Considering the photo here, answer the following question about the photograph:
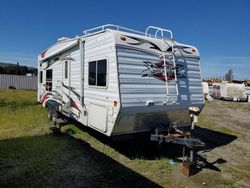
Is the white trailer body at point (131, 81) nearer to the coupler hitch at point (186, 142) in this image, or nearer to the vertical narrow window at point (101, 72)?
the vertical narrow window at point (101, 72)

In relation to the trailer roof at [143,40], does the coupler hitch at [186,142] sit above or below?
below

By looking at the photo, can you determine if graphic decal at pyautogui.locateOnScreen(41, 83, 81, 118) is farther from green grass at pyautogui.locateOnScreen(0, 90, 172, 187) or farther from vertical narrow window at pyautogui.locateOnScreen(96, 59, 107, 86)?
vertical narrow window at pyautogui.locateOnScreen(96, 59, 107, 86)

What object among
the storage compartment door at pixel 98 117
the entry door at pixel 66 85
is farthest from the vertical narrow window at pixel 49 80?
the storage compartment door at pixel 98 117

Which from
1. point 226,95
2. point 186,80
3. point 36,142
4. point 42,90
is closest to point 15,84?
point 42,90

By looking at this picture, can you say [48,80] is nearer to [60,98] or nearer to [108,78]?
[60,98]

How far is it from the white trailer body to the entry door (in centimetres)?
33

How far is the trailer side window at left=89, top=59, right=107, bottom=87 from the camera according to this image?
565 centimetres

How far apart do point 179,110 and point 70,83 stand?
3357 mm

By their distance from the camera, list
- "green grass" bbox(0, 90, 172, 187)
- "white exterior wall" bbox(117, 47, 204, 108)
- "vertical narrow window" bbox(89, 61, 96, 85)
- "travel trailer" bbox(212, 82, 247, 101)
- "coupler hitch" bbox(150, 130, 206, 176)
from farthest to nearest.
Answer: "travel trailer" bbox(212, 82, 247, 101) < "vertical narrow window" bbox(89, 61, 96, 85) < "white exterior wall" bbox(117, 47, 204, 108) < "coupler hitch" bbox(150, 130, 206, 176) < "green grass" bbox(0, 90, 172, 187)

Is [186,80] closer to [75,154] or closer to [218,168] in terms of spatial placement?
[218,168]

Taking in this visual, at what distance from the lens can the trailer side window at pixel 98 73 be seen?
5.65 m

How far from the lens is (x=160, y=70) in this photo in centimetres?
588

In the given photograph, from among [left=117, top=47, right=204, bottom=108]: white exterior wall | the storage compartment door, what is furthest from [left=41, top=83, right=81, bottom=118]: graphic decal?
[left=117, top=47, right=204, bottom=108]: white exterior wall

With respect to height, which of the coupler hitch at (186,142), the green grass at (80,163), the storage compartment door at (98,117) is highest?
the storage compartment door at (98,117)
